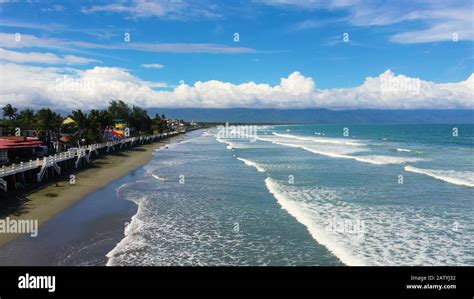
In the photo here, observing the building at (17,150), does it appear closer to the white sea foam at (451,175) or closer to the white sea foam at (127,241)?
the white sea foam at (127,241)

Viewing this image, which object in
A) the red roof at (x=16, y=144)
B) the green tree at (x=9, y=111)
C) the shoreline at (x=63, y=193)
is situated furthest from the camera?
the green tree at (x=9, y=111)

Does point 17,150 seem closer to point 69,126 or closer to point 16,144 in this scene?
point 16,144

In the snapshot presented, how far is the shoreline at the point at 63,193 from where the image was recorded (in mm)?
22577

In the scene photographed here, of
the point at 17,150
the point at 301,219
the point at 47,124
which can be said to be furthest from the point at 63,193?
the point at 47,124

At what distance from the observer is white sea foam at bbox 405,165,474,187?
3319cm

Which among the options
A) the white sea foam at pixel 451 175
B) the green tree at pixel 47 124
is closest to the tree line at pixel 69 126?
the green tree at pixel 47 124

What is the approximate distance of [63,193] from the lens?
29.5 meters

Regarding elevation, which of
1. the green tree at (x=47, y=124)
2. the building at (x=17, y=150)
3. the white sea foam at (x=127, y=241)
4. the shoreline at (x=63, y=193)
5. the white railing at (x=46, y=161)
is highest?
the green tree at (x=47, y=124)

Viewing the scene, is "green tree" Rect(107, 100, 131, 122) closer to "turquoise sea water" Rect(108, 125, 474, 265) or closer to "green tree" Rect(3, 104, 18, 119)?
"green tree" Rect(3, 104, 18, 119)

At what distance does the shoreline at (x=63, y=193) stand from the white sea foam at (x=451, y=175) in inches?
1107

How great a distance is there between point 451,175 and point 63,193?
3257cm

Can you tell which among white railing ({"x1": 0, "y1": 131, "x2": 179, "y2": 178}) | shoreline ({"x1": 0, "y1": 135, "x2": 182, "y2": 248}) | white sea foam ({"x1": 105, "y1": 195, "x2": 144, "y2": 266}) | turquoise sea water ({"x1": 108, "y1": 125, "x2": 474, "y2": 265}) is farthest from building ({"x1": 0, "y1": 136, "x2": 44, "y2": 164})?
white sea foam ({"x1": 105, "y1": 195, "x2": 144, "y2": 266})

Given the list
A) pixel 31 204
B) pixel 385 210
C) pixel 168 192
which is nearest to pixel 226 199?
pixel 168 192
